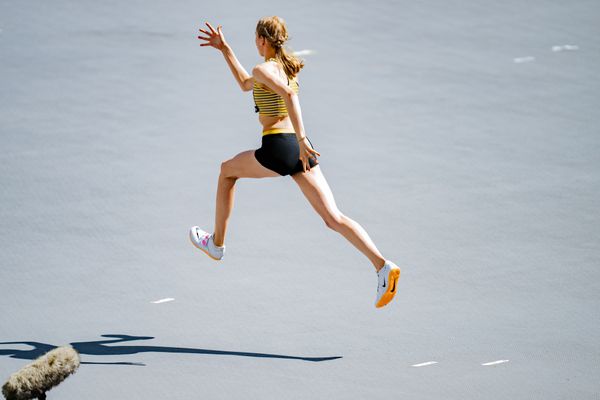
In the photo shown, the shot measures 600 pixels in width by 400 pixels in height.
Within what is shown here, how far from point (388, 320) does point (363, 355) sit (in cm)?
60

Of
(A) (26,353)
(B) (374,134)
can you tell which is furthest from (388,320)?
(B) (374,134)

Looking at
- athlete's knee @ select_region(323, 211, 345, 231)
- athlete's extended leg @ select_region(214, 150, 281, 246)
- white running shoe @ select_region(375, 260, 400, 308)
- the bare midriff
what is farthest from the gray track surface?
the bare midriff

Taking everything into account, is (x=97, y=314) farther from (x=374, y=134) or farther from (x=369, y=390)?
(x=374, y=134)

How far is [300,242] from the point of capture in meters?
8.72

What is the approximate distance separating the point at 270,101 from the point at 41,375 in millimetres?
2478

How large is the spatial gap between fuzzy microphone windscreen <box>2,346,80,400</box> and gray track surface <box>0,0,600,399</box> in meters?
0.61

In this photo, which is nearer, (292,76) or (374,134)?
(292,76)

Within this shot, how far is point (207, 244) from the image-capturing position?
7734 mm

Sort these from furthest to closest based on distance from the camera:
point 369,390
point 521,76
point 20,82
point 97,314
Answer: point 521,76 < point 20,82 < point 97,314 < point 369,390

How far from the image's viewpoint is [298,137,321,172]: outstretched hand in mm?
6770

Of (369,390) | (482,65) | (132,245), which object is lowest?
(369,390)

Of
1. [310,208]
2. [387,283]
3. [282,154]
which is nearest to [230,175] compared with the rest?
[282,154]

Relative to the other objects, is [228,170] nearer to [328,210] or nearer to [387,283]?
[328,210]

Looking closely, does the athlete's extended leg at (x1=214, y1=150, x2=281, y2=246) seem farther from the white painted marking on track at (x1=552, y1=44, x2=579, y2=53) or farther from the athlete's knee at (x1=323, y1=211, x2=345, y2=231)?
the white painted marking on track at (x1=552, y1=44, x2=579, y2=53)
